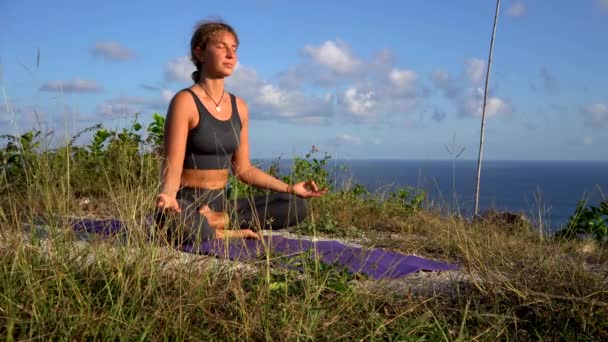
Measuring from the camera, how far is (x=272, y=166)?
6496 millimetres

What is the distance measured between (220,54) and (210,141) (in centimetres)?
56

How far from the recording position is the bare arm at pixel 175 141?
3268 mm

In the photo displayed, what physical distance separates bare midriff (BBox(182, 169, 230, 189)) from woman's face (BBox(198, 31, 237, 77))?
653mm

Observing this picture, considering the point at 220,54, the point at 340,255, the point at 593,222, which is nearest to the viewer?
the point at 340,255

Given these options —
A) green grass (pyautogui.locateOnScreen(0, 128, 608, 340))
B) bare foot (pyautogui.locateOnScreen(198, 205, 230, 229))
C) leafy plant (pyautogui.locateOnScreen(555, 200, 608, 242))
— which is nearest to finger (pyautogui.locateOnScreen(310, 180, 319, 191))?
bare foot (pyautogui.locateOnScreen(198, 205, 230, 229))

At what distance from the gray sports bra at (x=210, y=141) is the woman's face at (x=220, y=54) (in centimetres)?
22

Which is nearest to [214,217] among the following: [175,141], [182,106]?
[175,141]

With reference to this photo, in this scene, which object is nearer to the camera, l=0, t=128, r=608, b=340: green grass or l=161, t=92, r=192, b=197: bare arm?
l=0, t=128, r=608, b=340: green grass

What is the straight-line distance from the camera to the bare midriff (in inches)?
143

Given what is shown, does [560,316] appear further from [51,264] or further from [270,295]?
[51,264]

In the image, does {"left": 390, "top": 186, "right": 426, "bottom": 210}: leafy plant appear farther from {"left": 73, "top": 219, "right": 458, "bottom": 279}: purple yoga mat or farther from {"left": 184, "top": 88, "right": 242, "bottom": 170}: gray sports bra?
{"left": 184, "top": 88, "right": 242, "bottom": 170}: gray sports bra

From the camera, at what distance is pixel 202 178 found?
366 centimetres

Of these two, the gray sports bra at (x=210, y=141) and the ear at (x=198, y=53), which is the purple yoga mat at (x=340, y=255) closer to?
the gray sports bra at (x=210, y=141)

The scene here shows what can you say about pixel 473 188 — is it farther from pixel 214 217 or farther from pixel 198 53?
pixel 198 53
